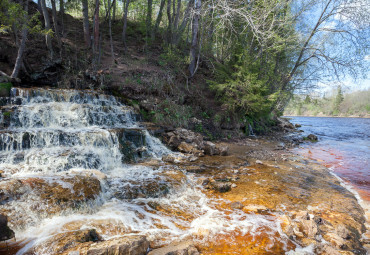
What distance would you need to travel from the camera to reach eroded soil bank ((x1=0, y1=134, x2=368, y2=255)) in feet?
8.74

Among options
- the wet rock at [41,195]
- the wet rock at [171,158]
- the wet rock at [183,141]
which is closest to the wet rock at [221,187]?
the wet rock at [171,158]

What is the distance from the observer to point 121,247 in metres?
2.34

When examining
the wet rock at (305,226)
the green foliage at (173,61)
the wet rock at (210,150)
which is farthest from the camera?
the green foliage at (173,61)

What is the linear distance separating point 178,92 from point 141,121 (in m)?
3.00

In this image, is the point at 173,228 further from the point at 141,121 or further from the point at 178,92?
the point at 178,92

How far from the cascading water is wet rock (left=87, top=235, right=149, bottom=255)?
446 millimetres

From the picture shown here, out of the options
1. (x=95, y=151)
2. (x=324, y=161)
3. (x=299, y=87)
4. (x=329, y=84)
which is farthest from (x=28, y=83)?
(x=329, y=84)

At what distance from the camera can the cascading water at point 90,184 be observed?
10.3ft

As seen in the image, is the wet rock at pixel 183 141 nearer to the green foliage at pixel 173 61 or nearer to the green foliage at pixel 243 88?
the green foliage at pixel 243 88

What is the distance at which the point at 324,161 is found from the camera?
25.8 ft

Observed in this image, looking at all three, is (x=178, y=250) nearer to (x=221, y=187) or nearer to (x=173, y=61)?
(x=221, y=187)

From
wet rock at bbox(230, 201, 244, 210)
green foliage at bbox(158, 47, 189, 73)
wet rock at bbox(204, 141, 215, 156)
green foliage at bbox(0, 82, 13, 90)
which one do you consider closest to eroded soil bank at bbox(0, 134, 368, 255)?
wet rock at bbox(230, 201, 244, 210)

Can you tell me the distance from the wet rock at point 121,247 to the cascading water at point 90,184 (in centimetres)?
45

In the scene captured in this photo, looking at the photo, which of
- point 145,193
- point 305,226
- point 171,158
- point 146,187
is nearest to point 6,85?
point 171,158
